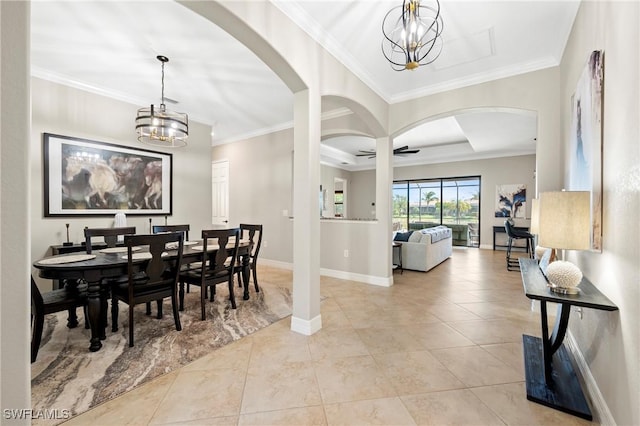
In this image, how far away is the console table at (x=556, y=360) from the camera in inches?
63.0

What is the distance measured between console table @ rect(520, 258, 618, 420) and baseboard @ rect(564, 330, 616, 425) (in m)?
0.04

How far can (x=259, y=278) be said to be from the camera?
→ 15.9 feet

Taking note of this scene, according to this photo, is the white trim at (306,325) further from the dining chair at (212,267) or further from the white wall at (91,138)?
the white wall at (91,138)

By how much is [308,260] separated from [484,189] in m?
7.76

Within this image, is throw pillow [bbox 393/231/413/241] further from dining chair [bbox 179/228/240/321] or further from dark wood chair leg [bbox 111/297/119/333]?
dark wood chair leg [bbox 111/297/119/333]

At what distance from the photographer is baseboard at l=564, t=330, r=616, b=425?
1527mm

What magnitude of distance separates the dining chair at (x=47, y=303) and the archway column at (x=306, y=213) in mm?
1868

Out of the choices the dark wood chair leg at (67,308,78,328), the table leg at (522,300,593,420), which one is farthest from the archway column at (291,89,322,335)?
the dark wood chair leg at (67,308,78,328)

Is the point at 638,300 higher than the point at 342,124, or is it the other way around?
the point at 342,124

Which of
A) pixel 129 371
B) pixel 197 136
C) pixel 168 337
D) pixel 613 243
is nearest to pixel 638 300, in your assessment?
pixel 613 243

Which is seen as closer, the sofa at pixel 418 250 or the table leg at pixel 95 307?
the table leg at pixel 95 307

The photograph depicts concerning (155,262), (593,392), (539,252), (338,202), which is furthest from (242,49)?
(338,202)

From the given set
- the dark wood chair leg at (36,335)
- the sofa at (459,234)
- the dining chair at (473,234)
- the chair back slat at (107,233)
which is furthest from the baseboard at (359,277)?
the dining chair at (473,234)

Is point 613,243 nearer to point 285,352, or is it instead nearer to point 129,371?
point 285,352
